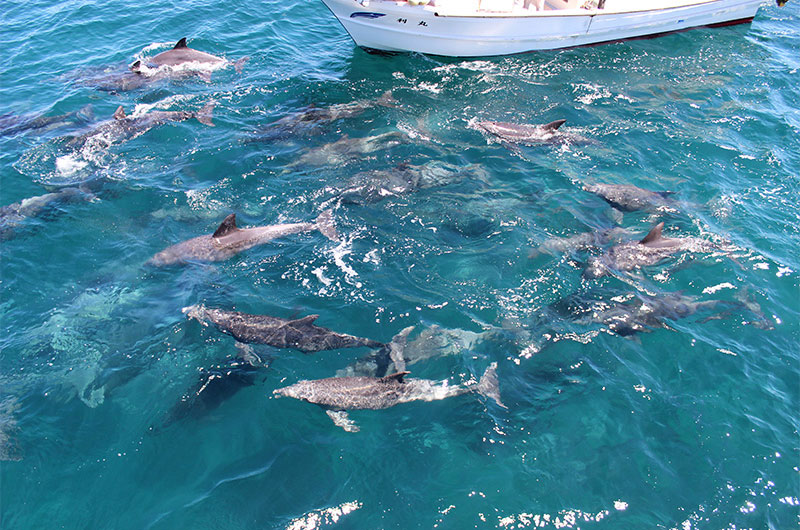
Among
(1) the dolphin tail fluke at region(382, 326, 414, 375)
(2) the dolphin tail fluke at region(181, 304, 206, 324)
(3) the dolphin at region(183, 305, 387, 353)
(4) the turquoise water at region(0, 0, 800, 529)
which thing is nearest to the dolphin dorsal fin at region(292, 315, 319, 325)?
(3) the dolphin at region(183, 305, 387, 353)

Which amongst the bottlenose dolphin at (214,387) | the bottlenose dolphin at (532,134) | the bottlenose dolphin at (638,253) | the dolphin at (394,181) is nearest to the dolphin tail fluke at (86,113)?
the dolphin at (394,181)

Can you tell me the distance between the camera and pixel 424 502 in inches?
314

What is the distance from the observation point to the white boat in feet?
62.3

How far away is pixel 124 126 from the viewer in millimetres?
16359

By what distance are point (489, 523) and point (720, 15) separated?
1044 inches

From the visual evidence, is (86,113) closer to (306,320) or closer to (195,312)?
(195,312)

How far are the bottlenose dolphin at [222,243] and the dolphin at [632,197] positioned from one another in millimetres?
7968

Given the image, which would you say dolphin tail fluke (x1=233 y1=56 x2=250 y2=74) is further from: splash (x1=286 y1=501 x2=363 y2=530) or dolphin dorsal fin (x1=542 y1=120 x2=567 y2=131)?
splash (x1=286 y1=501 x2=363 y2=530)

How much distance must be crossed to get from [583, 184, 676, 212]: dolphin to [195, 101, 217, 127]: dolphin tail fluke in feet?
42.4

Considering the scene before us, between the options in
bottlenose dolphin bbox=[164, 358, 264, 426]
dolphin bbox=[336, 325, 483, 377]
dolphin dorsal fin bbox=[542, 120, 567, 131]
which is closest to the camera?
bottlenose dolphin bbox=[164, 358, 264, 426]

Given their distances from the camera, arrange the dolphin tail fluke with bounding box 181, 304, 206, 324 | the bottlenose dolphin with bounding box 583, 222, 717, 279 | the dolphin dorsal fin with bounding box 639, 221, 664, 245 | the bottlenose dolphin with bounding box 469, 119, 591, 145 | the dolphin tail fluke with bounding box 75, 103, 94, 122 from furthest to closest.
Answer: the dolphin tail fluke with bounding box 75, 103, 94, 122 → the bottlenose dolphin with bounding box 469, 119, 591, 145 → the dolphin dorsal fin with bounding box 639, 221, 664, 245 → the bottlenose dolphin with bounding box 583, 222, 717, 279 → the dolphin tail fluke with bounding box 181, 304, 206, 324

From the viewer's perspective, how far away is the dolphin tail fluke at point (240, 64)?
66.1 feet

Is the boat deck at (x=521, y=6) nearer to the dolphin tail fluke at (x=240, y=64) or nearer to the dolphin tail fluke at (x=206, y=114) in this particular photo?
the dolphin tail fluke at (x=240, y=64)

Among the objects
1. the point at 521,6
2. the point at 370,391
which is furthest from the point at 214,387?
the point at 521,6
